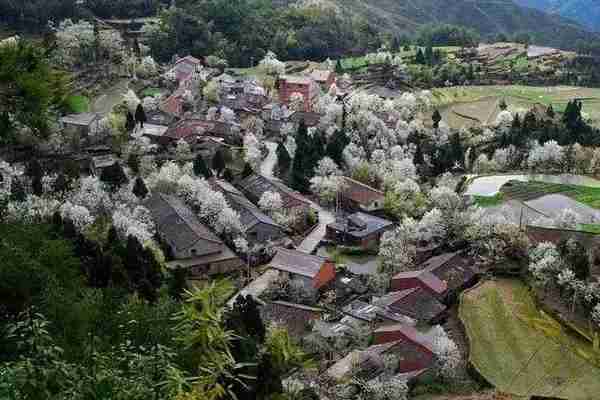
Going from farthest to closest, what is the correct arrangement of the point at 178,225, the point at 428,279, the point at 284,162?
the point at 284,162, the point at 178,225, the point at 428,279

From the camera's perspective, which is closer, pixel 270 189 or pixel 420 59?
pixel 270 189

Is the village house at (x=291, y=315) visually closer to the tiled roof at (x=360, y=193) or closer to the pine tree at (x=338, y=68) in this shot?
the tiled roof at (x=360, y=193)

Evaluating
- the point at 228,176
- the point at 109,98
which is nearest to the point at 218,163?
the point at 228,176

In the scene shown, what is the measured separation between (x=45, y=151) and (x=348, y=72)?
38.2 metres

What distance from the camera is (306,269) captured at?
31922mm

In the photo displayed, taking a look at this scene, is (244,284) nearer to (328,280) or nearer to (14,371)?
(328,280)

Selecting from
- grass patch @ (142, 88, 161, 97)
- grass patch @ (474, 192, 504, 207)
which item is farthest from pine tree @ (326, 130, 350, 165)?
grass patch @ (142, 88, 161, 97)

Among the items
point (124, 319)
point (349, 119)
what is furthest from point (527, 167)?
point (124, 319)

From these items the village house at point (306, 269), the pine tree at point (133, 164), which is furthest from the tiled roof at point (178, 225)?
the pine tree at point (133, 164)

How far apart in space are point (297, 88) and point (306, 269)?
30489mm

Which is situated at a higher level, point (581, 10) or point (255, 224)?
point (255, 224)

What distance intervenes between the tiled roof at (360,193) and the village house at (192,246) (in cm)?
935

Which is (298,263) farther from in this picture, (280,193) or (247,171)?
(247,171)

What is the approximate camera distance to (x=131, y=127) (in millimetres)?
45781
